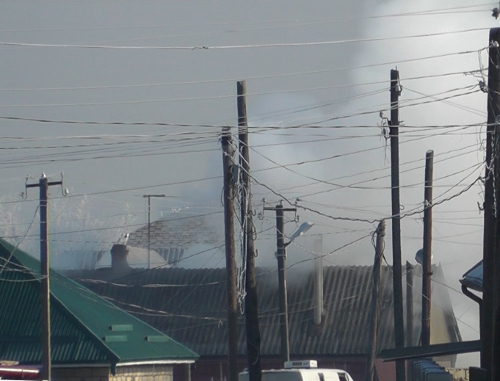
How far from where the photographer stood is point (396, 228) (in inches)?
1105

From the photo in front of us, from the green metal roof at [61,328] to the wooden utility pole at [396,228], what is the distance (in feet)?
27.7

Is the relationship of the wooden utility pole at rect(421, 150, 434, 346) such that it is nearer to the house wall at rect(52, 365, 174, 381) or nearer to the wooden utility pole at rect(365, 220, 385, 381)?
the wooden utility pole at rect(365, 220, 385, 381)

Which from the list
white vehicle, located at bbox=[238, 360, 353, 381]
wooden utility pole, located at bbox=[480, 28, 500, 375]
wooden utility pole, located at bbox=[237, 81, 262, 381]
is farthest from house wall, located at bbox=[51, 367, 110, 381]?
wooden utility pole, located at bbox=[480, 28, 500, 375]

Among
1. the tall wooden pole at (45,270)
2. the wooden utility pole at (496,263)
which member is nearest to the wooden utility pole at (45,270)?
the tall wooden pole at (45,270)

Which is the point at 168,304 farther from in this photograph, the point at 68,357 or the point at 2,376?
the point at 2,376

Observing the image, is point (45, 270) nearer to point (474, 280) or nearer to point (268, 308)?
point (474, 280)

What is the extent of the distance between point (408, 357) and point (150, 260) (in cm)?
4245

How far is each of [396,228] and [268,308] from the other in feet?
66.2

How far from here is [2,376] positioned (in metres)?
12.9

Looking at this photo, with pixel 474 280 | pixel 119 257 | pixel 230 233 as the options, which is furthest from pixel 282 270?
pixel 119 257

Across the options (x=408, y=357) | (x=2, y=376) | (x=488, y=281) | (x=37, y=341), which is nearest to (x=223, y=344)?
(x=37, y=341)

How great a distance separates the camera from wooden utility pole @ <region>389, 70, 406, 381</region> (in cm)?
2742

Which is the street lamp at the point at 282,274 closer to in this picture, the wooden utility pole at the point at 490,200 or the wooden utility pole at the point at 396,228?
the wooden utility pole at the point at 396,228

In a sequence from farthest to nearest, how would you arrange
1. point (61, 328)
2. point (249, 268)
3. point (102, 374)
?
point (61, 328) < point (102, 374) < point (249, 268)
